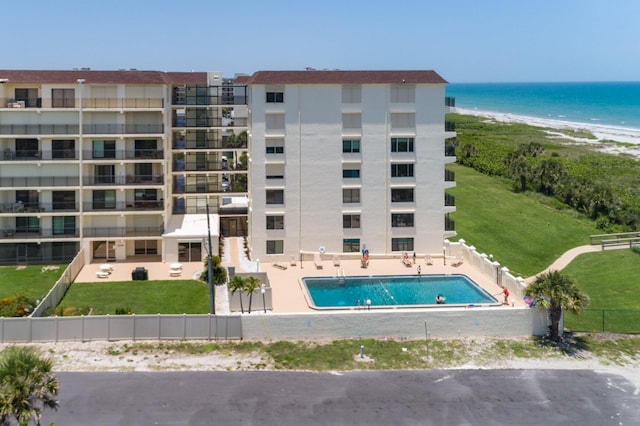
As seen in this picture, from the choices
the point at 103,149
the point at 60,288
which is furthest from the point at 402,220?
the point at 60,288

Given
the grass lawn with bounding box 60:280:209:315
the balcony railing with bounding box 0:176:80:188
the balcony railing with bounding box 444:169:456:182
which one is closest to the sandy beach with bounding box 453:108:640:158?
the balcony railing with bounding box 444:169:456:182

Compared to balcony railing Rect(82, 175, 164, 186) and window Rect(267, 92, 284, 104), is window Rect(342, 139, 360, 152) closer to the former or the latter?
window Rect(267, 92, 284, 104)

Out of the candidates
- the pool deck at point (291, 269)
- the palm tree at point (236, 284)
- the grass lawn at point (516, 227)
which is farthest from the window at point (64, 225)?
the grass lawn at point (516, 227)

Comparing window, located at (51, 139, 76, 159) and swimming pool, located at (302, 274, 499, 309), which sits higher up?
window, located at (51, 139, 76, 159)

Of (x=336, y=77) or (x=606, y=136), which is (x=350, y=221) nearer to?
(x=336, y=77)

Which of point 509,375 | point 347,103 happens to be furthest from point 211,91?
point 509,375

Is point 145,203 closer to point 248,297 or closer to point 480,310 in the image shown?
point 248,297
